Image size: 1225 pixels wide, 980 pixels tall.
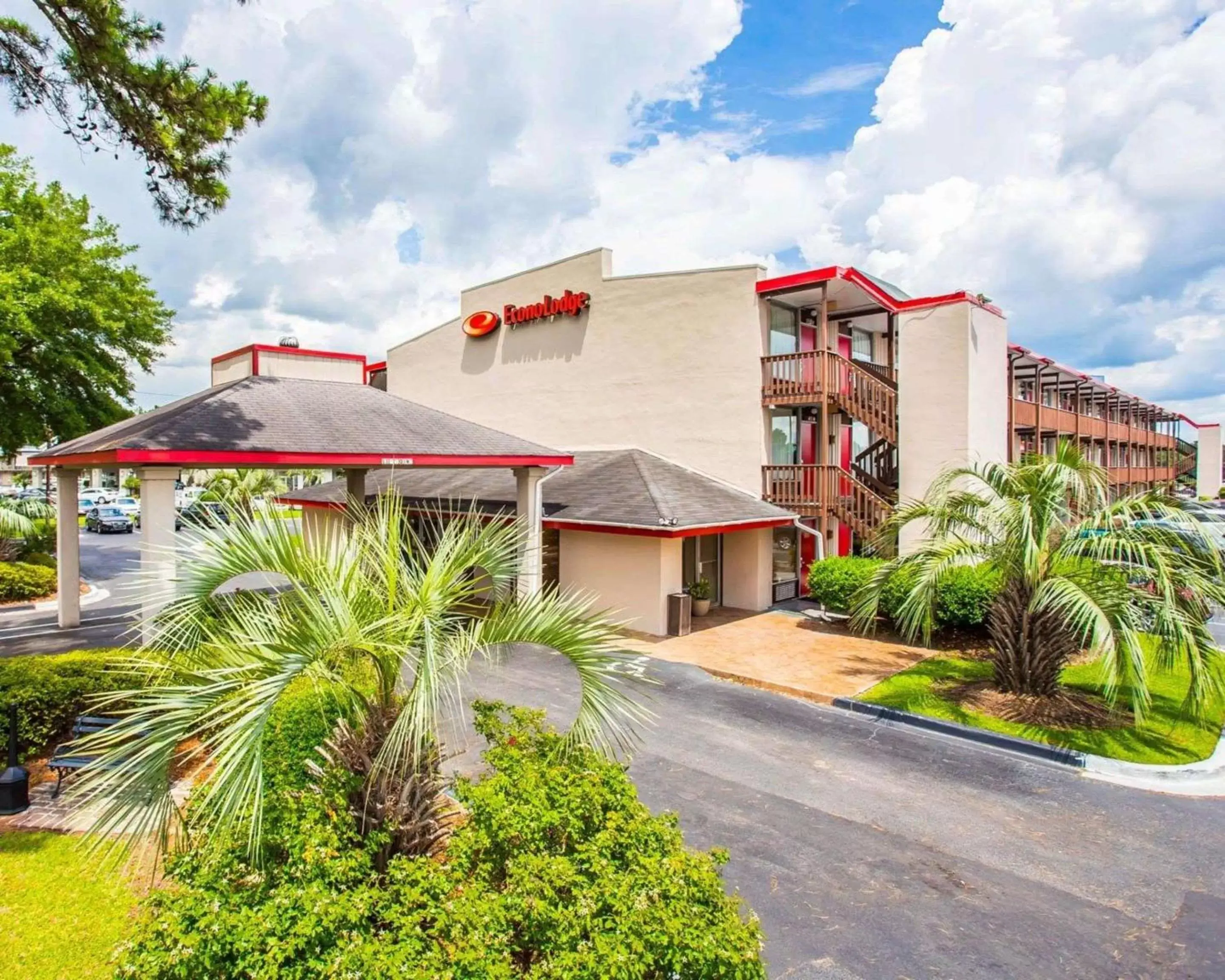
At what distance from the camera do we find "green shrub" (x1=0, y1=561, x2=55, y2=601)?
1944 centimetres

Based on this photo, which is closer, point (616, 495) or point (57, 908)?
point (57, 908)

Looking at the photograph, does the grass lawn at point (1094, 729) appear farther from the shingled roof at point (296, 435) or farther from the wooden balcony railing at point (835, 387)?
the shingled roof at point (296, 435)

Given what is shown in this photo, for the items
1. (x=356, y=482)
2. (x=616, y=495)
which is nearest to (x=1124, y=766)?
(x=616, y=495)

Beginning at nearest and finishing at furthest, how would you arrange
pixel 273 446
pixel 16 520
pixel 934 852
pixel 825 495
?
pixel 934 852, pixel 273 446, pixel 825 495, pixel 16 520

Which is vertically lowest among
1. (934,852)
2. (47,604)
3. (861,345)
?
(934,852)

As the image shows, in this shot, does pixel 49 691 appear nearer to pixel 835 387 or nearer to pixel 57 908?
pixel 57 908

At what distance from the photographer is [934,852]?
275 inches

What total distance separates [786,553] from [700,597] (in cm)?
395

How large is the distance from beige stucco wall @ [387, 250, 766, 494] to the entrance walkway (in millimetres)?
4067

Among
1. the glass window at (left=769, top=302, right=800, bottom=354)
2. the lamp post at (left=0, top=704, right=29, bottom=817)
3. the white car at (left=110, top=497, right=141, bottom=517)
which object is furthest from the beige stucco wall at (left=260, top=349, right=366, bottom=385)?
the white car at (left=110, top=497, right=141, bottom=517)

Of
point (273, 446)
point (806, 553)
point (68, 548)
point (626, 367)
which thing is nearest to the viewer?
point (273, 446)

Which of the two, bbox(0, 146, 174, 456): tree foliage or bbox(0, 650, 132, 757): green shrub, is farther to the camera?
bbox(0, 146, 174, 456): tree foliage

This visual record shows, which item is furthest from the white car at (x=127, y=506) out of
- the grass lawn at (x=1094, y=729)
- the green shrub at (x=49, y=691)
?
the grass lawn at (x=1094, y=729)

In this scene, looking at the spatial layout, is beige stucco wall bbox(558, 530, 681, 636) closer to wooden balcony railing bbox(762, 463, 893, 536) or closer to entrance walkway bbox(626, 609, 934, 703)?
entrance walkway bbox(626, 609, 934, 703)
